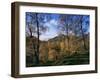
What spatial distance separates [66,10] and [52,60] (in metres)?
0.49

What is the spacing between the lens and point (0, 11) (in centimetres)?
207

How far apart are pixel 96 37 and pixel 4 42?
0.97 metres

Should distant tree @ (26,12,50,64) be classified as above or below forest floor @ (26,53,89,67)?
above

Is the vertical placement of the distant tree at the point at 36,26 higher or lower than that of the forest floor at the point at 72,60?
higher

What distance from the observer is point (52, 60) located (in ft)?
7.69

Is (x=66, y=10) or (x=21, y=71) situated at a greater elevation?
(x=66, y=10)

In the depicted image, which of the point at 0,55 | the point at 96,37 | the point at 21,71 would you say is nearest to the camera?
the point at 0,55

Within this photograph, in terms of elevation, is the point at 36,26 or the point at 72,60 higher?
the point at 36,26

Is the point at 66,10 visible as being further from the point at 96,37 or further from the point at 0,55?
the point at 0,55

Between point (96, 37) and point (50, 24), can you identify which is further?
point (96, 37)

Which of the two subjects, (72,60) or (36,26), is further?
(72,60)

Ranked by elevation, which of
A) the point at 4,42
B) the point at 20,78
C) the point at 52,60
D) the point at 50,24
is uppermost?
the point at 50,24

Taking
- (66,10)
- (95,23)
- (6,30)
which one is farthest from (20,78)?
(95,23)

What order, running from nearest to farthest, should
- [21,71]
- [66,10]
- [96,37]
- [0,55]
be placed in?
[0,55] < [21,71] < [66,10] < [96,37]
